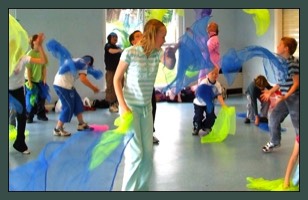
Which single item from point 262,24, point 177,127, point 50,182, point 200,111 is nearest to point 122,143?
point 50,182

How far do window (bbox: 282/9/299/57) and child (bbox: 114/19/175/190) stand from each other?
6.04 meters

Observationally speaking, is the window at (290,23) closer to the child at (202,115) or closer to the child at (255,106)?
the child at (255,106)

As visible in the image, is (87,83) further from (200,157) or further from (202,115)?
(200,157)

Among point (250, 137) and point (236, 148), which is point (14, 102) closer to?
point (236, 148)

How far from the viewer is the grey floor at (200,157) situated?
400 centimetres

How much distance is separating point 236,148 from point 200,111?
3.03 feet

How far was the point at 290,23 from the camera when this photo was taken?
888 centimetres

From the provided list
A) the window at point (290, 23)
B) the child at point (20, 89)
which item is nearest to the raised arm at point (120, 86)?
the child at point (20, 89)

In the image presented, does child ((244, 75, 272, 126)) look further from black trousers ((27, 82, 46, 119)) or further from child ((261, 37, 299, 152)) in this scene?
black trousers ((27, 82, 46, 119))

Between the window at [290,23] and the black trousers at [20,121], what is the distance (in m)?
5.82

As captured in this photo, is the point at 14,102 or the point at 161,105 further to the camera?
the point at 161,105

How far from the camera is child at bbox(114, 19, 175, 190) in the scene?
3289 mm

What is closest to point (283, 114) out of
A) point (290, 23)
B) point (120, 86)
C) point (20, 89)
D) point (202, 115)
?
point (202, 115)

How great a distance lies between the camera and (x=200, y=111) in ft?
19.6
